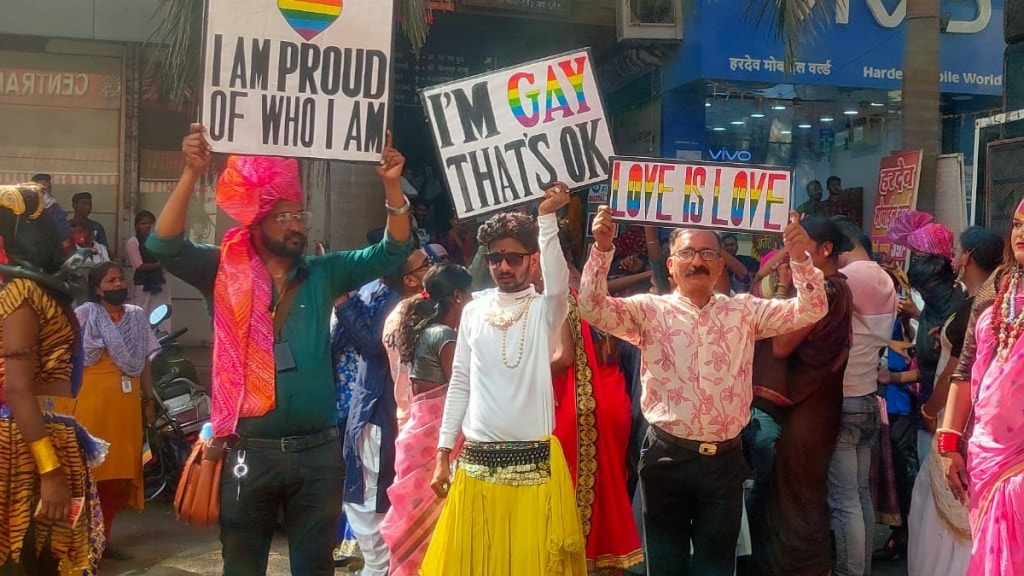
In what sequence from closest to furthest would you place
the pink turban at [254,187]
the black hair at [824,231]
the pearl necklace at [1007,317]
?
the pearl necklace at [1007,317] → the pink turban at [254,187] → the black hair at [824,231]

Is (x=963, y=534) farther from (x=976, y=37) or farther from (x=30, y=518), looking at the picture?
(x=976, y=37)

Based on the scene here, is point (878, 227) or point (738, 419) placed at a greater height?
point (878, 227)

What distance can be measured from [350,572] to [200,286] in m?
2.74

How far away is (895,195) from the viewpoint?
9391 millimetres

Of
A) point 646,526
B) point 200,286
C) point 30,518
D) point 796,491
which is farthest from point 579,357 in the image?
point 30,518

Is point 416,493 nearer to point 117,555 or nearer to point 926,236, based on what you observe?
point 117,555

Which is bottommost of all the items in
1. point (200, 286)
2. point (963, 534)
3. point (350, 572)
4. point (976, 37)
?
point (350, 572)

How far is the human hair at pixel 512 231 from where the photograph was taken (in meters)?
4.09

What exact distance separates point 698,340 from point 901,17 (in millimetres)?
10648

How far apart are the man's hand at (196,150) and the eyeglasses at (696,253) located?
1.97 meters

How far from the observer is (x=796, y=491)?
4871 millimetres

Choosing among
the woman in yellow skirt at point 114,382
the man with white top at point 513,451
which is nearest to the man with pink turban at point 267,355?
the man with white top at point 513,451

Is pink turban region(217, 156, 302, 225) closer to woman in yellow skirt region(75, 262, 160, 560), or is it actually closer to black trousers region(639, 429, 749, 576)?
black trousers region(639, 429, 749, 576)

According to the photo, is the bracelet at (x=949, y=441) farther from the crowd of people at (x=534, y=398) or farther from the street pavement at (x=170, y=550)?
the street pavement at (x=170, y=550)
